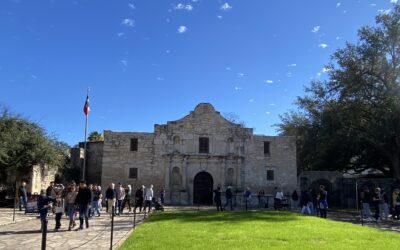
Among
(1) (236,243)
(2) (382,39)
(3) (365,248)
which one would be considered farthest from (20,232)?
(2) (382,39)

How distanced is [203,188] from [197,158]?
7.86 feet

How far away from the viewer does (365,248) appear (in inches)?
420

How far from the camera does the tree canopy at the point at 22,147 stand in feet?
85.9

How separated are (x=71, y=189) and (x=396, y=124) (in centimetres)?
2555

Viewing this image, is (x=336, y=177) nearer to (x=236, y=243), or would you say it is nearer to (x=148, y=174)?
(x=148, y=174)

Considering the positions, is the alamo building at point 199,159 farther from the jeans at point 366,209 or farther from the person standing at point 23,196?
the jeans at point 366,209

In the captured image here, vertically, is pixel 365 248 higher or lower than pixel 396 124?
lower

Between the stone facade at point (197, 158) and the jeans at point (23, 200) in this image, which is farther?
the stone facade at point (197, 158)

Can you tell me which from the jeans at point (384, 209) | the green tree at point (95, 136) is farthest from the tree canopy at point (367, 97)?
the green tree at point (95, 136)

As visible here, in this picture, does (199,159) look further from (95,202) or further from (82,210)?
(82,210)

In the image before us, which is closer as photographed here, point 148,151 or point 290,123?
point 148,151

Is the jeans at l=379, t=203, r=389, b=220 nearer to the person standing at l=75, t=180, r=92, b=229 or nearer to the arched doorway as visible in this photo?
the person standing at l=75, t=180, r=92, b=229

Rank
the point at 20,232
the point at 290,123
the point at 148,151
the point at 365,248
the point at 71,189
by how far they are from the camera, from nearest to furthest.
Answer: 1. the point at 365,248
2. the point at 20,232
3. the point at 71,189
4. the point at 148,151
5. the point at 290,123

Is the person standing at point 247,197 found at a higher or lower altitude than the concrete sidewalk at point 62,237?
higher
